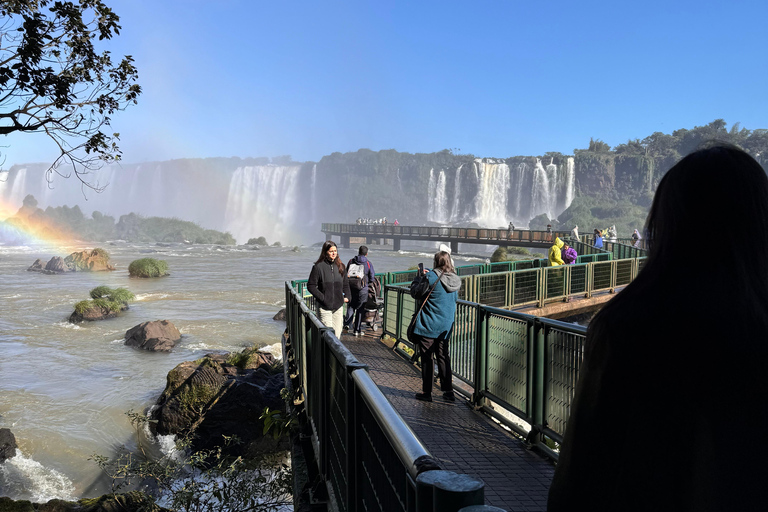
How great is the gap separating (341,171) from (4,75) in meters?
133

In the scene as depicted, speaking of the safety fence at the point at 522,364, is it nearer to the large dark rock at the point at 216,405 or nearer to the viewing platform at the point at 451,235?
the large dark rock at the point at 216,405

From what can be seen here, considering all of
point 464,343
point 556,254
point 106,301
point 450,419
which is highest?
point 556,254

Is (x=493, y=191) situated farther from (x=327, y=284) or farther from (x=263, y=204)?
(x=327, y=284)

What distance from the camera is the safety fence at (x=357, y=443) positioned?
151 cm

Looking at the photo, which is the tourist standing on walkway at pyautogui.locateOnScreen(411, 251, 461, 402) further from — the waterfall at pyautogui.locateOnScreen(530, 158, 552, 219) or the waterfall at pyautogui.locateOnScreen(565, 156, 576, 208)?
the waterfall at pyautogui.locateOnScreen(565, 156, 576, 208)

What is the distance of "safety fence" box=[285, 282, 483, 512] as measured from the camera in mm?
1514

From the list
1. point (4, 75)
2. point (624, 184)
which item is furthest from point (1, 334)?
point (624, 184)

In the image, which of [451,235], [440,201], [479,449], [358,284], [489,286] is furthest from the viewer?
[440,201]

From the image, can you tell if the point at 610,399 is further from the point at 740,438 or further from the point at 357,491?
the point at 357,491

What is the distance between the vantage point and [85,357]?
15.7 m

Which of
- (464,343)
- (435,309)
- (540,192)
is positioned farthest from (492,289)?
(540,192)

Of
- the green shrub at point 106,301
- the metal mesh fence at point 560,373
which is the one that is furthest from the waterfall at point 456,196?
the metal mesh fence at point 560,373

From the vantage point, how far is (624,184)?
106m

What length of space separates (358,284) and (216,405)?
3.48 metres
